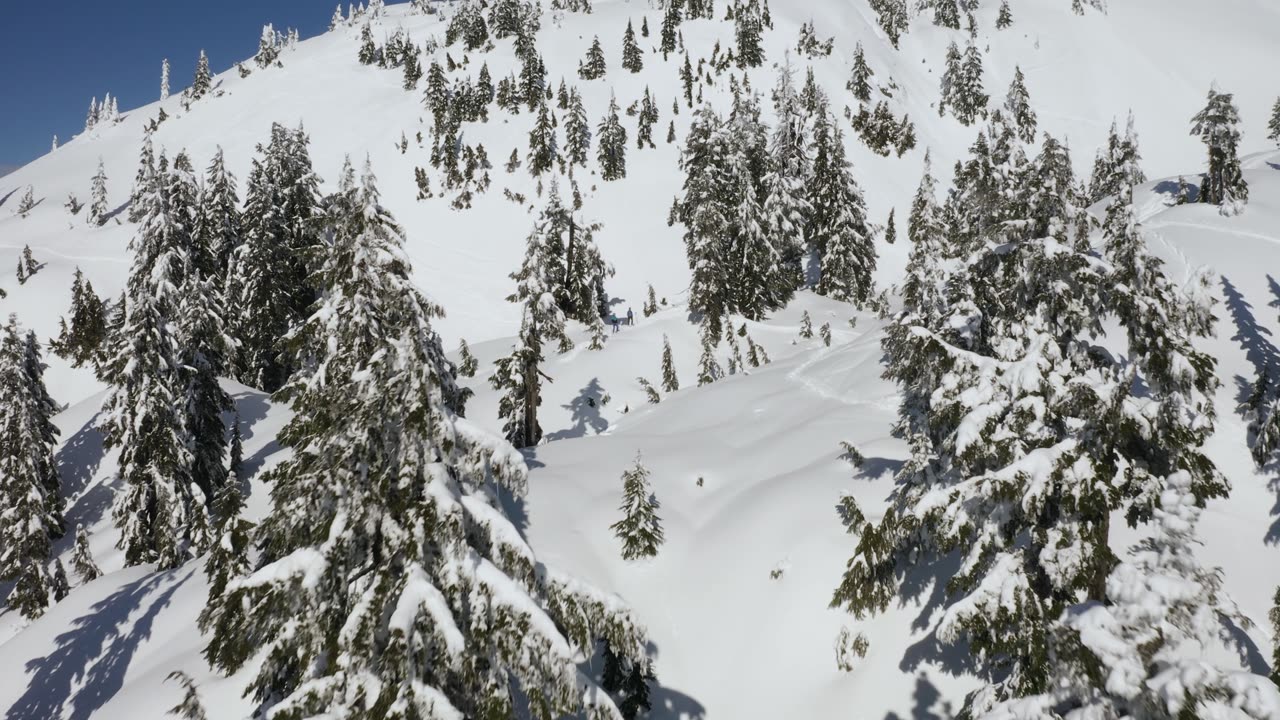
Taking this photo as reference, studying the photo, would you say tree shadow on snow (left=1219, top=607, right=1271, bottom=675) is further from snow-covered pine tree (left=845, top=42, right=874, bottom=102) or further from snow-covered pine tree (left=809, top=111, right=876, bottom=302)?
snow-covered pine tree (left=845, top=42, right=874, bottom=102)

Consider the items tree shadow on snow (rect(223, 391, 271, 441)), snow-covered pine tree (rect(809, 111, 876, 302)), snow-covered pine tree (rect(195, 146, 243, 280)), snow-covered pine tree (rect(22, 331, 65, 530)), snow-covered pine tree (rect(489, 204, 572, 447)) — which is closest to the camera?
snow-covered pine tree (rect(489, 204, 572, 447))

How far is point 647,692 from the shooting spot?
35.8 feet

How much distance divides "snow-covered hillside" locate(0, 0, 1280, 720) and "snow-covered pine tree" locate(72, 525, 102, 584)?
776 millimetres

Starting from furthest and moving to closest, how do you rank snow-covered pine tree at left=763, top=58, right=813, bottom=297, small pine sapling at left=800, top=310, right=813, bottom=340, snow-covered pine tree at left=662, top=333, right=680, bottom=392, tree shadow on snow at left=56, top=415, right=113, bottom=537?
snow-covered pine tree at left=763, top=58, right=813, bottom=297 < small pine sapling at left=800, top=310, right=813, bottom=340 < snow-covered pine tree at left=662, top=333, right=680, bottom=392 < tree shadow on snow at left=56, top=415, right=113, bottom=537

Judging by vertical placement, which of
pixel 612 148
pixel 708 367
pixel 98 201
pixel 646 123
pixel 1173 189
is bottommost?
pixel 708 367

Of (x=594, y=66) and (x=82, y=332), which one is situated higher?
(x=594, y=66)

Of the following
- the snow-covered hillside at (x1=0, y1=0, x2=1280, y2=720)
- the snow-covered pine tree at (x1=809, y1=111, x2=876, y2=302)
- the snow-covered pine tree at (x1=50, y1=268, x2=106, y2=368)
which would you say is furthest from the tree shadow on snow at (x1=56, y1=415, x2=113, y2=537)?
the snow-covered pine tree at (x1=809, y1=111, x2=876, y2=302)

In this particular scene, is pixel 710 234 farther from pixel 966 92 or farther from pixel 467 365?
pixel 966 92

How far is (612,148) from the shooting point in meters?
65.1

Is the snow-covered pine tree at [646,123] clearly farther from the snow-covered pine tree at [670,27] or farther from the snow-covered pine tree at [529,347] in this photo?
the snow-covered pine tree at [529,347]

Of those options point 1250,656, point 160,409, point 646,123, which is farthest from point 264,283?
point 646,123

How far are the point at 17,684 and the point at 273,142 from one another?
3528 cm

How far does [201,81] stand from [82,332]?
73.5 metres

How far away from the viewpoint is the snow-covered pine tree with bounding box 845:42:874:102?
73125 millimetres
